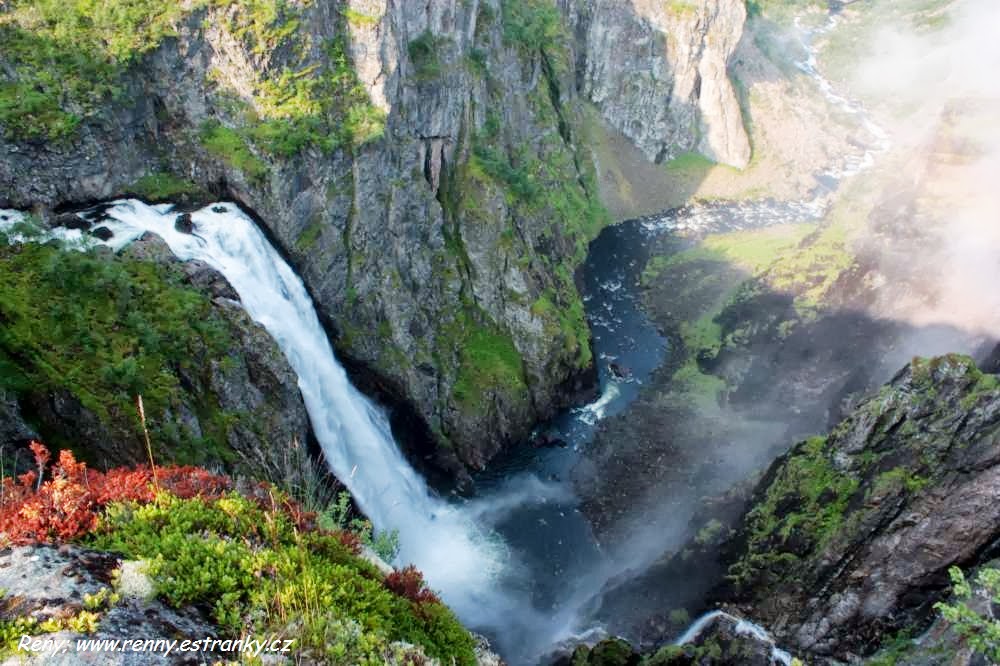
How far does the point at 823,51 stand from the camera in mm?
121500

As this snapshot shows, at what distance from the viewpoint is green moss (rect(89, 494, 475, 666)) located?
9609 millimetres

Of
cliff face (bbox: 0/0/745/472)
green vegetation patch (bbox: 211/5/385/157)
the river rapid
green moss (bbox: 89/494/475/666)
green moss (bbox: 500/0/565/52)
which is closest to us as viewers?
green moss (bbox: 89/494/475/666)

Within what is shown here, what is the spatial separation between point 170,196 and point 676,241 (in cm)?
5239

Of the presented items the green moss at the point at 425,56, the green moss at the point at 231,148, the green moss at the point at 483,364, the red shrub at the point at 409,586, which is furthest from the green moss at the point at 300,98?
the red shrub at the point at 409,586

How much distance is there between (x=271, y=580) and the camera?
10164mm

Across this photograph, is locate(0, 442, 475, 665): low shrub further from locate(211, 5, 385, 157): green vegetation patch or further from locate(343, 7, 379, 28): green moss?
locate(343, 7, 379, 28): green moss

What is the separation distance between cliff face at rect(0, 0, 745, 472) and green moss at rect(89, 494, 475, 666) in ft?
81.9

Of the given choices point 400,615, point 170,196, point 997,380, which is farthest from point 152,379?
point 997,380

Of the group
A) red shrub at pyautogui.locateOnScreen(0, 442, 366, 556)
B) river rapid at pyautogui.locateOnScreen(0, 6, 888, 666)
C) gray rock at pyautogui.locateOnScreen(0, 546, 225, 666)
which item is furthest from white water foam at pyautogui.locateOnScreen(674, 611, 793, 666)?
gray rock at pyautogui.locateOnScreen(0, 546, 225, 666)

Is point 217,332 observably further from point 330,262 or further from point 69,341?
point 330,262

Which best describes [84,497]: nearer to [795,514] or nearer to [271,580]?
[271,580]

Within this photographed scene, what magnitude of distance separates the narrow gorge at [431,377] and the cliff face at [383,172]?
0.62ft

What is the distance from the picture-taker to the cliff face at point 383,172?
108 ft

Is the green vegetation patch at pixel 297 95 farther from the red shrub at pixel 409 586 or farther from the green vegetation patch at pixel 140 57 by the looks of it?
the red shrub at pixel 409 586
